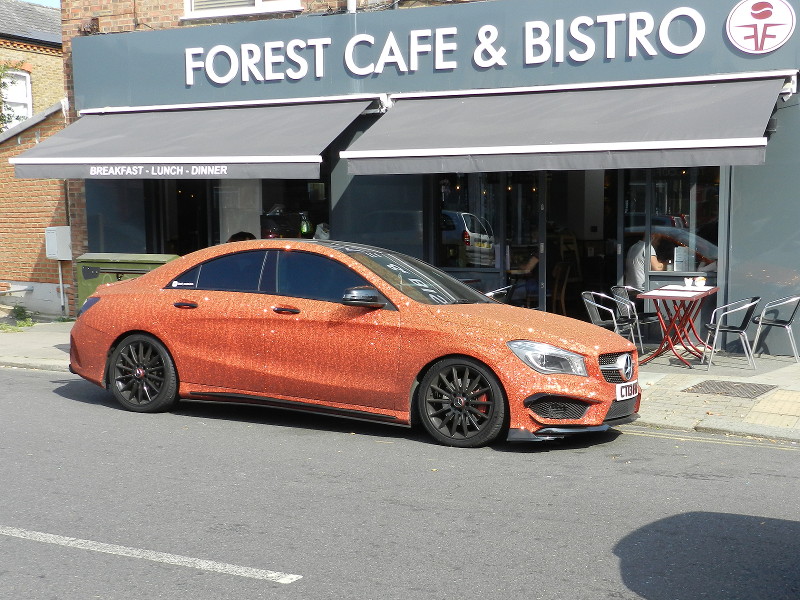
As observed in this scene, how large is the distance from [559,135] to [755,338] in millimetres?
3181

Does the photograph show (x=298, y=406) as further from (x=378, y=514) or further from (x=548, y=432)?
(x=378, y=514)

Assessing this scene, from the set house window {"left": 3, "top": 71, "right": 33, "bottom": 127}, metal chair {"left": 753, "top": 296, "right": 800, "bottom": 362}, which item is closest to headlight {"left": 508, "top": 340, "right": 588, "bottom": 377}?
metal chair {"left": 753, "top": 296, "right": 800, "bottom": 362}

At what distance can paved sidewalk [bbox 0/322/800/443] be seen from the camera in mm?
8156

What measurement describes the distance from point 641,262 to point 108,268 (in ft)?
21.4

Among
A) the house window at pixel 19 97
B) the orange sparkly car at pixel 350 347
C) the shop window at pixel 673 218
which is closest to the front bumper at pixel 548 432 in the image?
the orange sparkly car at pixel 350 347

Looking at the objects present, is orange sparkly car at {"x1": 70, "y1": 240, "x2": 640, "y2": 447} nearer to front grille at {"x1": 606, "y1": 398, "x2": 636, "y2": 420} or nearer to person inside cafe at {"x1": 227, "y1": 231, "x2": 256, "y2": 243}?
front grille at {"x1": 606, "y1": 398, "x2": 636, "y2": 420}

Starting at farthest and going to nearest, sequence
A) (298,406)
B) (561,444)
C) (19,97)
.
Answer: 1. (19,97)
2. (298,406)
3. (561,444)

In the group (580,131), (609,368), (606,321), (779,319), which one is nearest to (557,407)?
(609,368)

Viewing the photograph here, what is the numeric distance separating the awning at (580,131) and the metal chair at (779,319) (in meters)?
1.89

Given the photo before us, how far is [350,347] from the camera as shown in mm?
7652

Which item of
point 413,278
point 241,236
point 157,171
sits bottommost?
point 413,278

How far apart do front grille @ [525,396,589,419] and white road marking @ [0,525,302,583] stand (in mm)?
2843

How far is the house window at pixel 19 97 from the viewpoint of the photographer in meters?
23.3

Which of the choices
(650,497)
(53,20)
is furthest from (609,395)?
(53,20)
